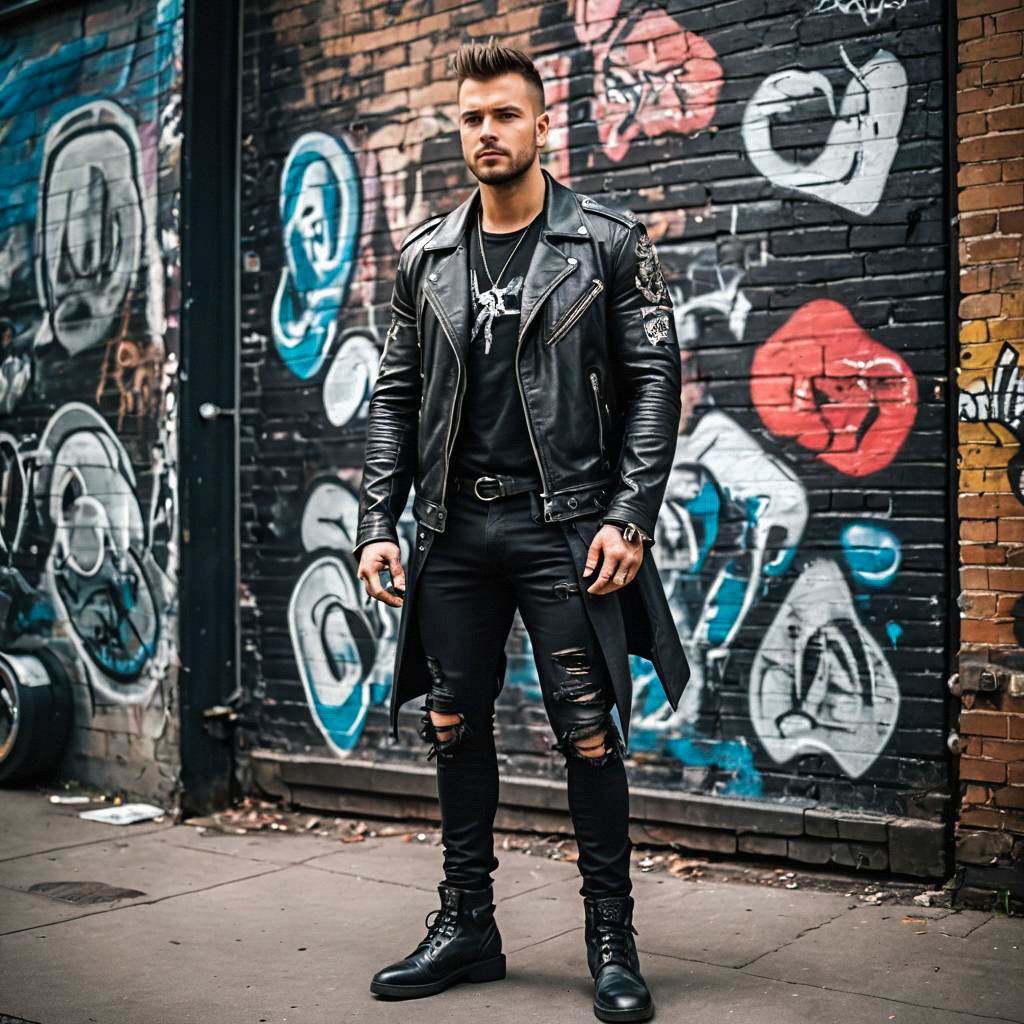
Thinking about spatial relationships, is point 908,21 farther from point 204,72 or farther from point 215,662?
point 215,662

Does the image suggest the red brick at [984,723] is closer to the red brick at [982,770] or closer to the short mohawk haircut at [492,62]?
the red brick at [982,770]

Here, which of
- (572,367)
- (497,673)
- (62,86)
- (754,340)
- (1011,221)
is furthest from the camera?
(62,86)

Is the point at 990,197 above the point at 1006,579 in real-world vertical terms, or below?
above

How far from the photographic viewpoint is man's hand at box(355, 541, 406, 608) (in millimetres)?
3768

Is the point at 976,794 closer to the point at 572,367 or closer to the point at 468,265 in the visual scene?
the point at 572,367

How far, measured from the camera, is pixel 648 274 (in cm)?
370

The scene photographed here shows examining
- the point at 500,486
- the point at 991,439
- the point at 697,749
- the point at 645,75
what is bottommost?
the point at 697,749

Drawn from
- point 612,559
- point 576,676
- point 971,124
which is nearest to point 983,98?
point 971,124

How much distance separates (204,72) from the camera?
20.7ft

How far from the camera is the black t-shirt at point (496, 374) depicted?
3.66 m

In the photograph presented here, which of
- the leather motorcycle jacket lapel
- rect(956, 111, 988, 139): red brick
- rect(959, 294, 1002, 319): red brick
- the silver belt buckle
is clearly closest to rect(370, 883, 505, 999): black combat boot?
the silver belt buckle

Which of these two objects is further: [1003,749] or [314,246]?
[314,246]

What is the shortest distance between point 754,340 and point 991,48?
127cm

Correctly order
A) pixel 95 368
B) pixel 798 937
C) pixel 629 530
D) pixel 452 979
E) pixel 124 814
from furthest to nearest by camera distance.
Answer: pixel 95 368, pixel 124 814, pixel 798 937, pixel 452 979, pixel 629 530
